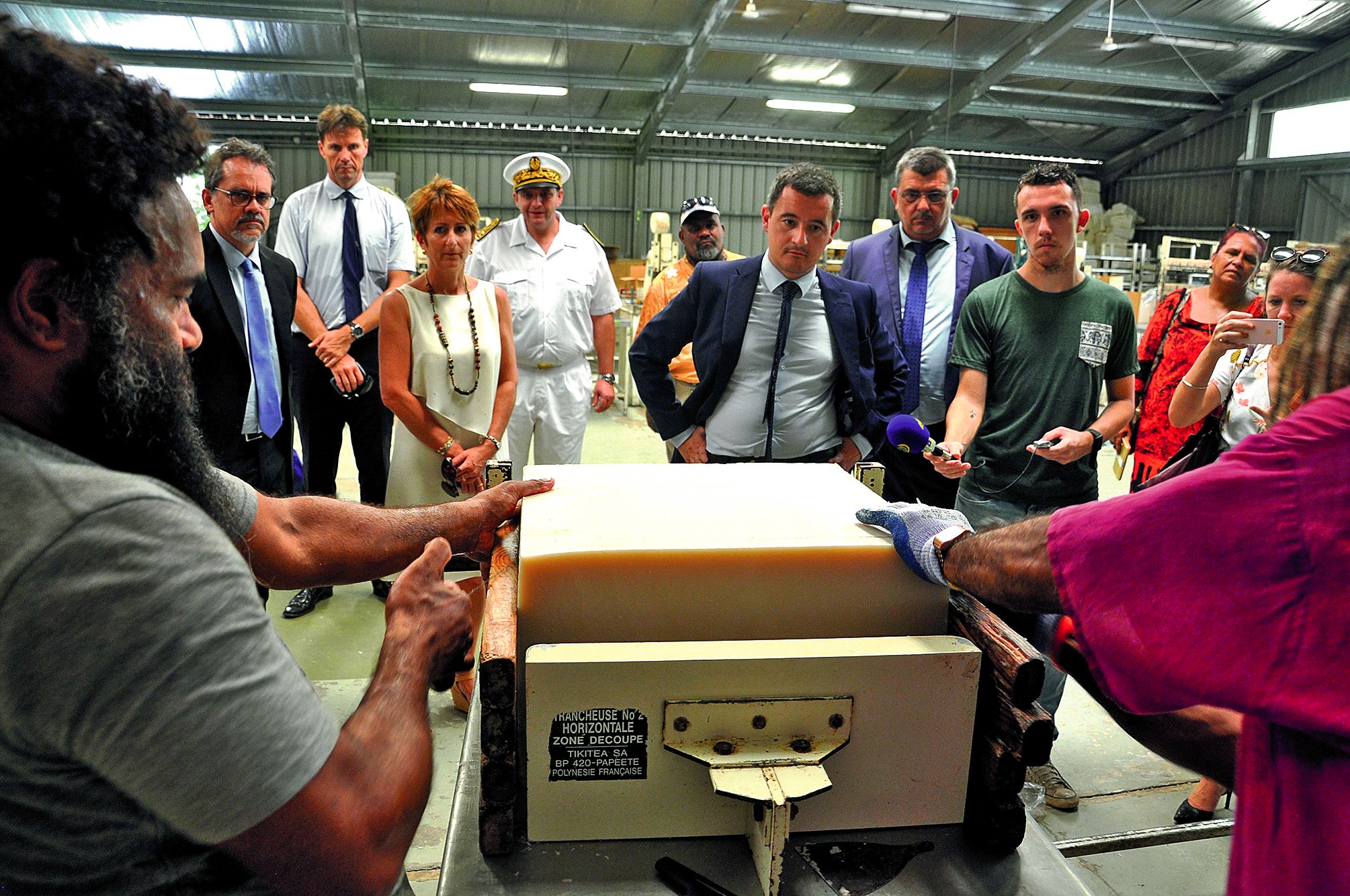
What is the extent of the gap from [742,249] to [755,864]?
1483 centimetres

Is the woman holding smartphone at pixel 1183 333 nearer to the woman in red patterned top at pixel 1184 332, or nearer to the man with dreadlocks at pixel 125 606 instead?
the woman in red patterned top at pixel 1184 332

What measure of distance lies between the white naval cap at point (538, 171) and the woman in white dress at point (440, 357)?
59cm

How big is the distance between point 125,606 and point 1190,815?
2.55 m

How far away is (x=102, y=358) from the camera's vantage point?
0.72 metres

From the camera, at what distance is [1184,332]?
3.19 m

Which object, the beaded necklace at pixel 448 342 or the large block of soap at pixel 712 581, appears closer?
the large block of soap at pixel 712 581

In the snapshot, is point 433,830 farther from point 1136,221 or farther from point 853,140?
point 1136,221

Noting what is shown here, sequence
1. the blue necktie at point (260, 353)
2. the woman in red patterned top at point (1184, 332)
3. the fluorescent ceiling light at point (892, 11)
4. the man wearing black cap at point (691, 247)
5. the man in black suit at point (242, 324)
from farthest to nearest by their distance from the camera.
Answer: the fluorescent ceiling light at point (892, 11), the man wearing black cap at point (691, 247), the woman in red patterned top at point (1184, 332), the blue necktie at point (260, 353), the man in black suit at point (242, 324)

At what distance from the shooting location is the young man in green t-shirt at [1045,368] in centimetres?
239

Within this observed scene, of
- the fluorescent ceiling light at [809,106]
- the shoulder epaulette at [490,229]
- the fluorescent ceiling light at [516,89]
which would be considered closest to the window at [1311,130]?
the fluorescent ceiling light at [809,106]

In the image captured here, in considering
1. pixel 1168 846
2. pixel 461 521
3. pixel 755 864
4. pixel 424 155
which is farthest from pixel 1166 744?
pixel 424 155

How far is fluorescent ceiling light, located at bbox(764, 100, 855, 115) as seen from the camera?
12766mm

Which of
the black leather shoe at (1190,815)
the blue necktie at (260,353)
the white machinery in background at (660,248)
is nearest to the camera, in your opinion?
the black leather shoe at (1190,815)

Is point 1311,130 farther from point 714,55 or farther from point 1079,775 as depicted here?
point 1079,775
